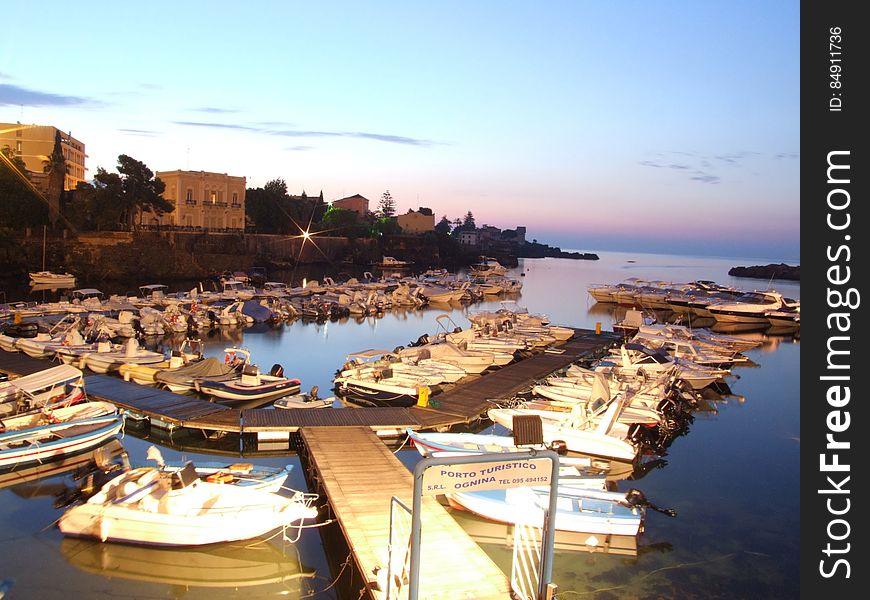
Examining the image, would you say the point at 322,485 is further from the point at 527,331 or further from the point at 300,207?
the point at 300,207

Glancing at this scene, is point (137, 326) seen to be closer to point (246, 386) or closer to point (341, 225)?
point (246, 386)

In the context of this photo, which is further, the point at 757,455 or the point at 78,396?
the point at 757,455

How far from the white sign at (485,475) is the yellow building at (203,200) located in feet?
261

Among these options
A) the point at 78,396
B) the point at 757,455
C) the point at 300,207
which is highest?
the point at 300,207

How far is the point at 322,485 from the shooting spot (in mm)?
14484

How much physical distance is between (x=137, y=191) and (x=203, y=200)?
35.0 ft

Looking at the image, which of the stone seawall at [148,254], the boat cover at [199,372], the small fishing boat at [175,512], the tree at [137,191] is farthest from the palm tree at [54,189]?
the small fishing boat at [175,512]

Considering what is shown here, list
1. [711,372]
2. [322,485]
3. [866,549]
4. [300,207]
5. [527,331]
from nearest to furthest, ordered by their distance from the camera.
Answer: [866,549]
[322,485]
[711,372]
[527,331]
[300,207]

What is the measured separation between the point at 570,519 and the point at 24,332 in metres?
25.7

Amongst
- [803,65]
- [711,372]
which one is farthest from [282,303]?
[803,65]

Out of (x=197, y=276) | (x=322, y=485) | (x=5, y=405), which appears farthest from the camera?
(x=197, y=276)

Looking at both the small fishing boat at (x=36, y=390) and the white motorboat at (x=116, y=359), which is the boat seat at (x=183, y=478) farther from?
the white motorboat at (x=116, y=359)

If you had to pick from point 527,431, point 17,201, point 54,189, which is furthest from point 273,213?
point 527,431

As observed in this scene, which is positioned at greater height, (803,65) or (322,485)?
(803,65)
